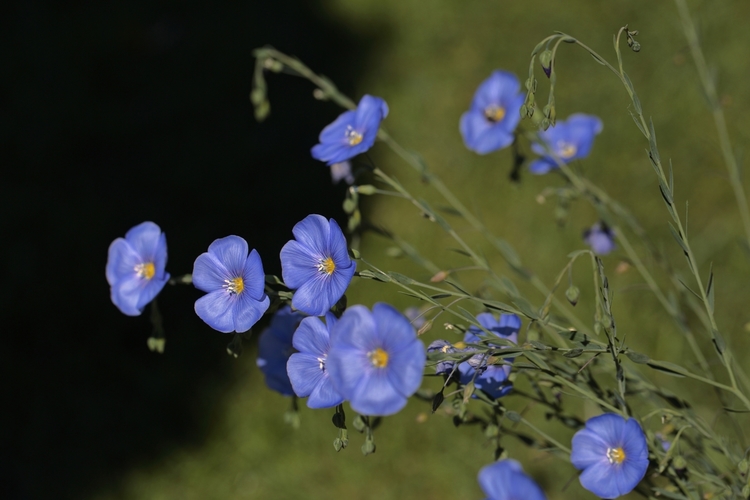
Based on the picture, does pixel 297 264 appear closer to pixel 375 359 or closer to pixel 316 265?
pixel 316 265

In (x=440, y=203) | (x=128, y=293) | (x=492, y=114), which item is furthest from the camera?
(x=440, y=203)

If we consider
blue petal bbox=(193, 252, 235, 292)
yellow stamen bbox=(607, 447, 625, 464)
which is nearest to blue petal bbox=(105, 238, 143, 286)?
blue petal bbox=(193, 252, 235, 292)

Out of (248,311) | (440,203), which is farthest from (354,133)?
(440,203)

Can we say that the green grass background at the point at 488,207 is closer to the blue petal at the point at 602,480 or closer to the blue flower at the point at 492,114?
the blue flower at the point at 492,114

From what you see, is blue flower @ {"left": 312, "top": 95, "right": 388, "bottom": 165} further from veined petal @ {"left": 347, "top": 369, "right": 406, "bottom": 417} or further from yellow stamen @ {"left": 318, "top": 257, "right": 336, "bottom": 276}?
veined petal @ {"left": 347, "top": 369, "right": 406, "bottom": 417}

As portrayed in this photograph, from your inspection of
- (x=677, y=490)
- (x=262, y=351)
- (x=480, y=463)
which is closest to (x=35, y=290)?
(x=480, y=463)

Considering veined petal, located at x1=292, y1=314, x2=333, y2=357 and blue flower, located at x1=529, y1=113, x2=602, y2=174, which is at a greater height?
blue flower, located at x1=529, y1=113, x2=602, y2=174
